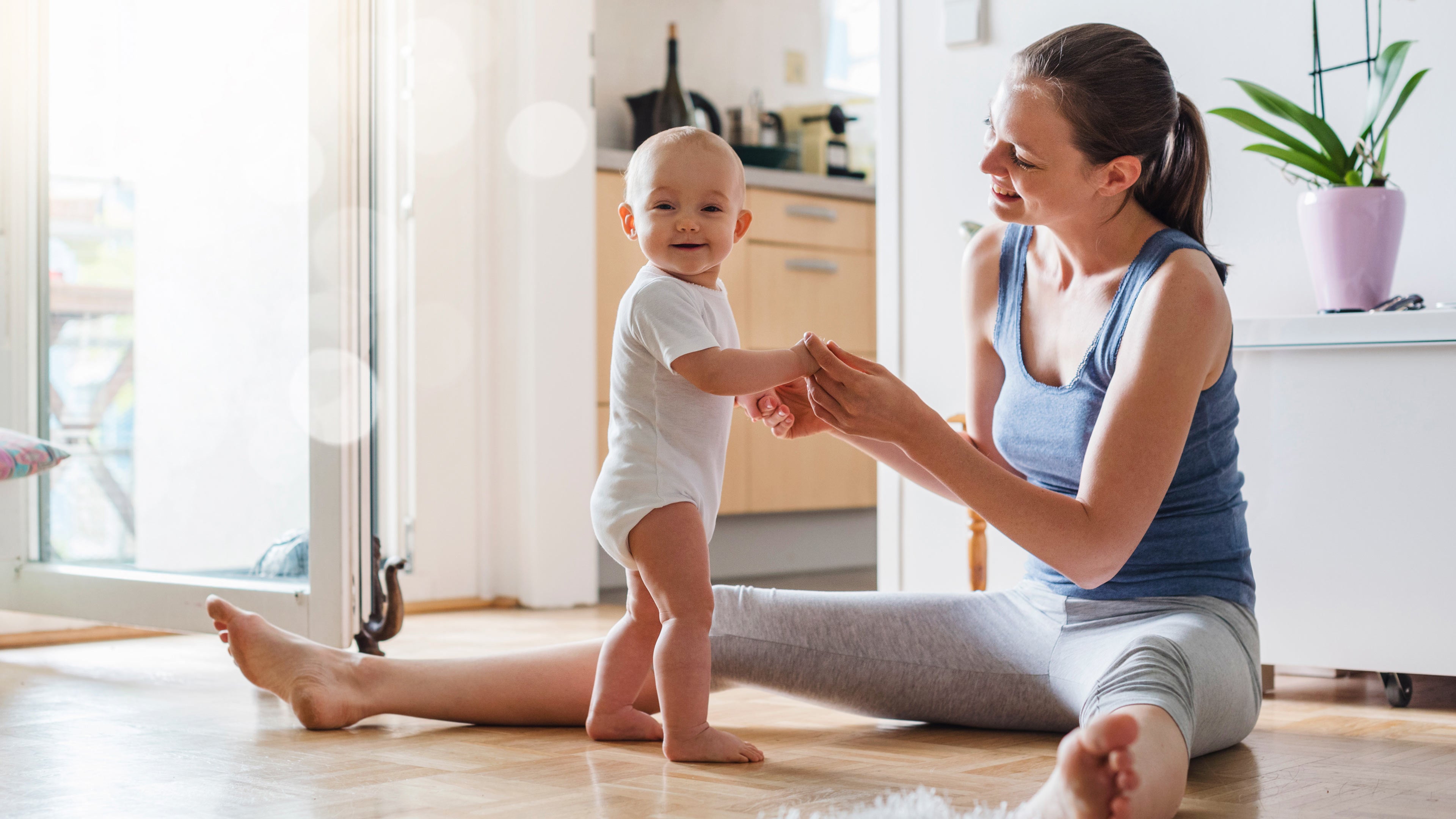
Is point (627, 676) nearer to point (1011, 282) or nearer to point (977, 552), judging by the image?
point (1011, 282)

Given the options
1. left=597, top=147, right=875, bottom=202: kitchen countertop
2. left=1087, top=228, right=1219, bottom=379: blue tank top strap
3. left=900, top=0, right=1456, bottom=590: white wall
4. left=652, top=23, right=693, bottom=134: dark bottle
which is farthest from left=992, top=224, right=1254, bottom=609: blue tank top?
left=652, top=23, right=693, bottom=134: dark bottle

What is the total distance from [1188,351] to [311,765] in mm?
927

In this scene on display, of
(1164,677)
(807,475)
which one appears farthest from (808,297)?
(1164,677)

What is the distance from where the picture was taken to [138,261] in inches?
96.5

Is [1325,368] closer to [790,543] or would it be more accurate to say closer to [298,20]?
[298,20]

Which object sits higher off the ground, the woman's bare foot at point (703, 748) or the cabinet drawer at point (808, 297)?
the cabinet drawer at point (808, 297)

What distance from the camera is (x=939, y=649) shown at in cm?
146

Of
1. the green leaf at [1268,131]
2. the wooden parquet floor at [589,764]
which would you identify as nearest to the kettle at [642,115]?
the green leaf at [1268,131]

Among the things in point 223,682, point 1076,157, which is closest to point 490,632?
point 223,682

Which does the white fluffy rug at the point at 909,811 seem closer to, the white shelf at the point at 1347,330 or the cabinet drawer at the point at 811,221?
the white shelf at the point at 1347,330

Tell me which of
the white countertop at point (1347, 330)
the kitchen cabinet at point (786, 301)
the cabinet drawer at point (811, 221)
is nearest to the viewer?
the white countertop at point (1347, 330)

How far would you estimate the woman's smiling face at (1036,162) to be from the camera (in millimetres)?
1318

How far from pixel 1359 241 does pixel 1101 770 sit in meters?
1.16

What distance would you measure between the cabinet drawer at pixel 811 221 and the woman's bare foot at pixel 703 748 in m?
2.29
